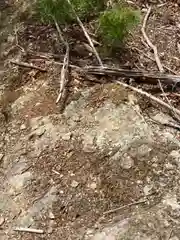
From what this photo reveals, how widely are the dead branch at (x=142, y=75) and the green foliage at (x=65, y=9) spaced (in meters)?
0.42

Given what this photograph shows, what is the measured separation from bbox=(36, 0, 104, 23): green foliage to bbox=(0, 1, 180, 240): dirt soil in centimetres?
16

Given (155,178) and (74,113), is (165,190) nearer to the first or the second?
(155,178)

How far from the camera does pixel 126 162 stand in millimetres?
2279

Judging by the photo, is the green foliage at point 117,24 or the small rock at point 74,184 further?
the green foliage at point 117,24

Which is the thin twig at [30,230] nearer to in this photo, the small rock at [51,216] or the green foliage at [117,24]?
the small rock at [51,216]

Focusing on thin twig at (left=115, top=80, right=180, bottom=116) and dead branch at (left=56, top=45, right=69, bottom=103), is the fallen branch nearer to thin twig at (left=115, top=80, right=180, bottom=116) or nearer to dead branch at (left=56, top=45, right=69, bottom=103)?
dead branch at (left=56, top=45, right=69, bottom=103)

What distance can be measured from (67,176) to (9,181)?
26 cm

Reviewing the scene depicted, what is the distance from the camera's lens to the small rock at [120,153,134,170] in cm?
227

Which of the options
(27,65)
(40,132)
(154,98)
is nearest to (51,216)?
(40,132)

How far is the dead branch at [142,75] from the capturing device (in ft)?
8.41

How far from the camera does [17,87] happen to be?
2.73m

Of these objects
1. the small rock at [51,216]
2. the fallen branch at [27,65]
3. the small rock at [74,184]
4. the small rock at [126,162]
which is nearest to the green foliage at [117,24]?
the fallen branch at [27,65]

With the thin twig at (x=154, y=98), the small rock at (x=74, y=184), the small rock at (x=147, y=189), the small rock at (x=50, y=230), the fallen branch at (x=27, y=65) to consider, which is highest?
the fallen branch at (x=27, y=65)

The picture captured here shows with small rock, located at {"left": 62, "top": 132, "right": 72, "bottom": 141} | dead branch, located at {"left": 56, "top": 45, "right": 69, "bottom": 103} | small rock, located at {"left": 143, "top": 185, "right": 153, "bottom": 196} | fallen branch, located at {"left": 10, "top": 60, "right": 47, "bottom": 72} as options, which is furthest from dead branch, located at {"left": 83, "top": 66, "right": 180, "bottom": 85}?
small rock, located at {"left": 143, "top": 185, "right": 153, "bottom": 196}
